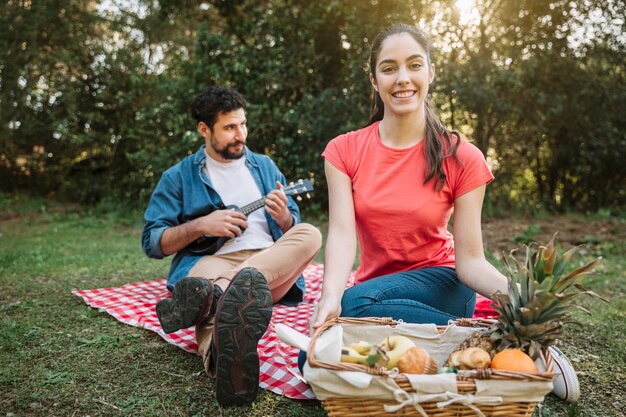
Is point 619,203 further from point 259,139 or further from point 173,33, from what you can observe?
point 173,33

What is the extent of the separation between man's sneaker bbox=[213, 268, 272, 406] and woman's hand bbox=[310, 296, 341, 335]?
24 centimetres

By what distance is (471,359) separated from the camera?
6.23ft

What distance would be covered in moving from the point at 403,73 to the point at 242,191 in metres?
1.60

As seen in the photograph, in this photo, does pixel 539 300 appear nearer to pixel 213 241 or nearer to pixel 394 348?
pixel 394 348

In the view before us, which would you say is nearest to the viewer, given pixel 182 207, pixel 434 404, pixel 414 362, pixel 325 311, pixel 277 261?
pixel 434 404

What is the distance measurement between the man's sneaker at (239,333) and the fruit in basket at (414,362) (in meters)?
0.73

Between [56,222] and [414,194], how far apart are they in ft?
26.0

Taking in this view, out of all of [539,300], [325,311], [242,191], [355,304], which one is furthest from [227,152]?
[539,300]

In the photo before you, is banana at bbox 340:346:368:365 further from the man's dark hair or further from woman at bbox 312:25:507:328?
the man's dark hair

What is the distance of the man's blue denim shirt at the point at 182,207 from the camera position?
11.6 ft

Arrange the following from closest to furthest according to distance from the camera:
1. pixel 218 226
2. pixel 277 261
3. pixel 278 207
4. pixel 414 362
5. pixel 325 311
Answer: pixel 414 362
pixel 325 311
pixel 277 261
pixel 218 226
pixel 278 207

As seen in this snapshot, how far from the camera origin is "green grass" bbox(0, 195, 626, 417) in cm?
243

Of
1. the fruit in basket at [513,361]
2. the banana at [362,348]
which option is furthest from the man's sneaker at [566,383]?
the banana at [362,348]

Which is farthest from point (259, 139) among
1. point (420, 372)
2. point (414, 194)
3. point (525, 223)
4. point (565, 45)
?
point (420, 372)
